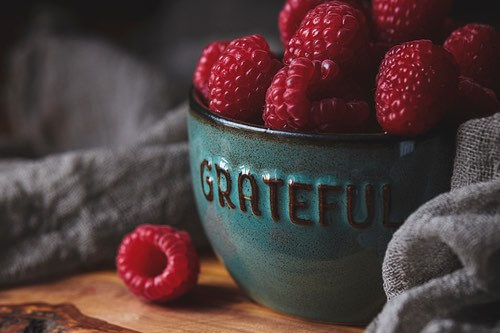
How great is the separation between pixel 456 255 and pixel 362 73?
0.56ft

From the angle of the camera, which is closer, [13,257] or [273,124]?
[273,124]

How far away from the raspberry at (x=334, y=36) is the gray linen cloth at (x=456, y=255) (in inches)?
4.3

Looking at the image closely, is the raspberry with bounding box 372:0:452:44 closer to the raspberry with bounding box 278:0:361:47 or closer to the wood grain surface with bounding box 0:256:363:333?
the raspberry with bounding box 278:0:361:47

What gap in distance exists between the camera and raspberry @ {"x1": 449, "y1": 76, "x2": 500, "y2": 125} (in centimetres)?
65

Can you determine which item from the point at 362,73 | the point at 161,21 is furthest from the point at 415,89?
the point at 161,21

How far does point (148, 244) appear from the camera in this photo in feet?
2.59

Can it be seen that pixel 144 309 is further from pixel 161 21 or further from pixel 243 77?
pixel 161 21

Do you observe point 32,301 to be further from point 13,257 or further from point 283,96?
point 283,96

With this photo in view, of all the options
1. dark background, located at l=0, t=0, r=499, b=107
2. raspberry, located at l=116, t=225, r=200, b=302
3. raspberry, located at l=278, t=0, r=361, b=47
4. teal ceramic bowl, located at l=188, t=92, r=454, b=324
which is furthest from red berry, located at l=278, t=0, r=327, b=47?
dark background, located at l=0, t=0, r=499, b=107

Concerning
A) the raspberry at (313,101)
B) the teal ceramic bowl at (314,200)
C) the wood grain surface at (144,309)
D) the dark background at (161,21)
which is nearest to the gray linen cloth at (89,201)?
the wood grain surface at (144,309)

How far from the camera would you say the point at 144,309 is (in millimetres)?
766

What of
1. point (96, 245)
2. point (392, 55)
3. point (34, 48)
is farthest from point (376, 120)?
point (34, 48)

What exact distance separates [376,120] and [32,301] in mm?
400

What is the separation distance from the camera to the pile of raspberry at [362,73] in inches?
24.2
